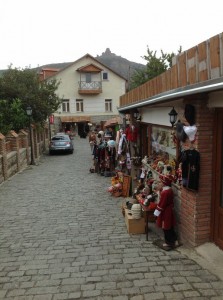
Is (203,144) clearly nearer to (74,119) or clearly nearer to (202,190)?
(202,190)

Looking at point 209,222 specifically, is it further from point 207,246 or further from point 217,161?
point 217,161

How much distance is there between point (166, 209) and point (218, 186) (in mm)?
1155

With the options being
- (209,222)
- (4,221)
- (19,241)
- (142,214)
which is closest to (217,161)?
(209,222)

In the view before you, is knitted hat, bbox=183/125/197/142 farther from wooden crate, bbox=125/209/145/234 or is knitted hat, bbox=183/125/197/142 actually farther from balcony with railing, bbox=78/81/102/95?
balcony with railing, bbox=78/81/102/95

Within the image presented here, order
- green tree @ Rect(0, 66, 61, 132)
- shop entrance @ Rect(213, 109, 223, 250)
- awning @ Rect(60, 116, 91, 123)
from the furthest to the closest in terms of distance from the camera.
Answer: awning @ Rect(60, 116, 91, 123) → green tree @ Rect(0, 66, 61, 132) → shop entrance @ Rect(213, 109, 223, 250)

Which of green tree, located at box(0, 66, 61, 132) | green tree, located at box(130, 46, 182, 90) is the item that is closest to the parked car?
green tree, located at box(0, 66, 61, 132)

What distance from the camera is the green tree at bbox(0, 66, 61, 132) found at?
1919 cm

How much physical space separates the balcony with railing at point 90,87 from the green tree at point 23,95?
17475 mm

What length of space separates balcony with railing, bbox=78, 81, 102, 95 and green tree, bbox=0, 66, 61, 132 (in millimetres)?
17475

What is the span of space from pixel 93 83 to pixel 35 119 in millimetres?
19754

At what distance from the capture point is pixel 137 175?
10.7m

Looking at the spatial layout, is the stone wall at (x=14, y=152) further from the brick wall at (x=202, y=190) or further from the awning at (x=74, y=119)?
the awning at (x=74, y=119)

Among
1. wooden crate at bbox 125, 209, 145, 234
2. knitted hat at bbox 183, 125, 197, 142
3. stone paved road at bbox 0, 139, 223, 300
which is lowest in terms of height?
stone paved road at bbox 0, 139, 223, 300

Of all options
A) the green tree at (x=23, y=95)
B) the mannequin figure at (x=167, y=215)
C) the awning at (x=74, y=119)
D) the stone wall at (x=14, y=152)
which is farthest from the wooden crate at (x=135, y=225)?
the awning at (x=74, y=119)
